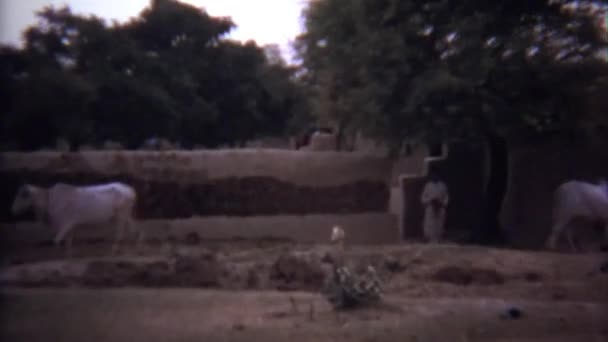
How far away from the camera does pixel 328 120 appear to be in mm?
16766

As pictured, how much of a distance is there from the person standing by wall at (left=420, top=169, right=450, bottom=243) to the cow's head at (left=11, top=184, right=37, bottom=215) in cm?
764

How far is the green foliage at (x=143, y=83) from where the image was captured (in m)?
20.2

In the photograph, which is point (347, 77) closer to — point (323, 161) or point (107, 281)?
point (323, 161)

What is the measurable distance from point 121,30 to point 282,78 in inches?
293

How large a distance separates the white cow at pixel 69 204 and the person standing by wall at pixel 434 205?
6.21 m

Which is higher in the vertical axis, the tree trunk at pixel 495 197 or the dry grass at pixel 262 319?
the tree trunk at pixel 495 197

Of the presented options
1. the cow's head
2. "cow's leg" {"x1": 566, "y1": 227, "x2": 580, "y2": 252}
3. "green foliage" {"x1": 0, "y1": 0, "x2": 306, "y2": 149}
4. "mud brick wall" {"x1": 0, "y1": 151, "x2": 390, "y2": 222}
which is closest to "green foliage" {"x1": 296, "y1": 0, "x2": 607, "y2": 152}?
"mud brick wall" {"x1": 0, "y1": 151, "x2": 390, "y2": 222}

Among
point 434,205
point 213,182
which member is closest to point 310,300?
point 213,182

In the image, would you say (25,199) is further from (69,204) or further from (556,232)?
(556,232)

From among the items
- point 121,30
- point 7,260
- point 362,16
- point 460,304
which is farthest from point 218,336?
point 121,30

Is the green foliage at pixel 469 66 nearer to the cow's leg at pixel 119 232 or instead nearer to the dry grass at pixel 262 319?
the cow's leg at pixel 119 232

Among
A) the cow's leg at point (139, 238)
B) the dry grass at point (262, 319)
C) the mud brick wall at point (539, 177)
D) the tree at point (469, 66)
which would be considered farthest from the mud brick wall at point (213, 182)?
the dry grass at point (262, 319)

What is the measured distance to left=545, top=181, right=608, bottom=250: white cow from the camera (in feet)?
42.4

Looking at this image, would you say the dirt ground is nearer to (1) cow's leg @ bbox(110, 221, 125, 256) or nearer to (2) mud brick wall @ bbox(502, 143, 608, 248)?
(1) cow's leg @ bbox(110, 221, 125, 256)
